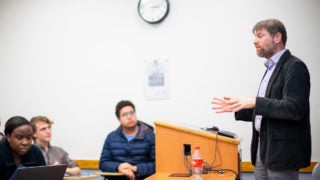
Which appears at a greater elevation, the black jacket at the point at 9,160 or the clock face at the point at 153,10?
the clock face at the point at 153,10

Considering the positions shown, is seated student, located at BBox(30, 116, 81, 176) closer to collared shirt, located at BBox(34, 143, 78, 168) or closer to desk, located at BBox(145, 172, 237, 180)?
collared shirt, located at BBox(34, 143, 78, 168)

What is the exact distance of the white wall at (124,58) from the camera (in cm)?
396

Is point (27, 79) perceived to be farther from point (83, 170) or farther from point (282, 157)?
point (282, 157)

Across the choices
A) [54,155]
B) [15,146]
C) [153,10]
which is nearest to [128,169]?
[54,155]

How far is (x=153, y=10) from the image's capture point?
421 centimetres

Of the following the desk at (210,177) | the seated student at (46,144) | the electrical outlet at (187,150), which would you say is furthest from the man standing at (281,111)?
the seated student at (46,144)

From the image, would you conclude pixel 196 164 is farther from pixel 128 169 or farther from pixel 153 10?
pixel 153 10

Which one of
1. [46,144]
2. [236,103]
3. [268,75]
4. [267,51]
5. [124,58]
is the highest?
[124,58]

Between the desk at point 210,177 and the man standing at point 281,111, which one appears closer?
the man standing at point 281,111

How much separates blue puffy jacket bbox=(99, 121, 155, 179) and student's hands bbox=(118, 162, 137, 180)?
0.05 meters

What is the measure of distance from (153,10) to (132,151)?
155 centimetres

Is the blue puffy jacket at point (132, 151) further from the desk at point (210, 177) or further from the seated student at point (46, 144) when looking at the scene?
the desk at point (210, 177)

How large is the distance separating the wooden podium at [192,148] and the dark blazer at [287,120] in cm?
47

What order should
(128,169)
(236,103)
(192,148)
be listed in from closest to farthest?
(236,103) → (192,148) → (128,169)
